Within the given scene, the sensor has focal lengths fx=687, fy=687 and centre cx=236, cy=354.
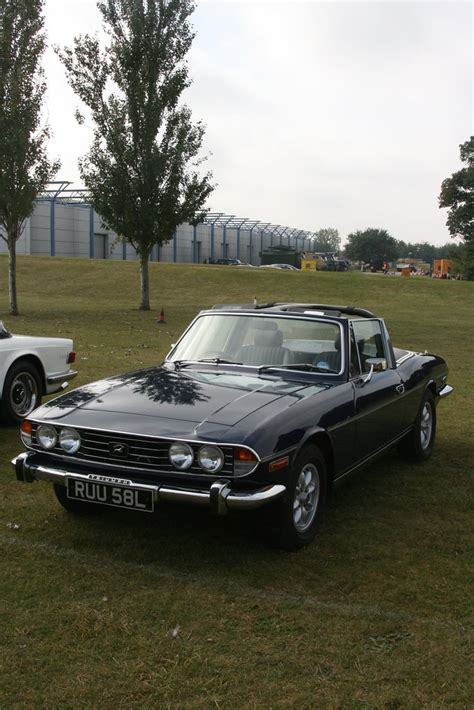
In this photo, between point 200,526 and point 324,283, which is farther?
point 324,283

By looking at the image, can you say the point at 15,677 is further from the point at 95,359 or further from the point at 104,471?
the point at 95,359

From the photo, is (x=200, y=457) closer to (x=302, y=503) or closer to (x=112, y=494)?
(x=112, y=494)

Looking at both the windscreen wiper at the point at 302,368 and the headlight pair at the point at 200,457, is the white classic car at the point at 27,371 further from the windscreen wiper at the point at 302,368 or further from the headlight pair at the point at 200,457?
the headlight pair at the point at 200,457

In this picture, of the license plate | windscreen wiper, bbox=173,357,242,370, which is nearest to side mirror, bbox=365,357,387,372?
windscreen wiper, bbox=173,357,242,370

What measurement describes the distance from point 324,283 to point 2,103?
21.3m

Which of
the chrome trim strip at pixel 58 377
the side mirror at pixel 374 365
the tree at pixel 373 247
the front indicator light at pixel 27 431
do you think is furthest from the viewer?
the tree at pixel 373 247

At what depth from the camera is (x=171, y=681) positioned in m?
2.95

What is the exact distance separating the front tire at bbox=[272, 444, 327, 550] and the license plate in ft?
2.54

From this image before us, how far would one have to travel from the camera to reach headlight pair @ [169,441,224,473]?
12.8 feet

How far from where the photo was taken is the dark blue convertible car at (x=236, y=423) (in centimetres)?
393

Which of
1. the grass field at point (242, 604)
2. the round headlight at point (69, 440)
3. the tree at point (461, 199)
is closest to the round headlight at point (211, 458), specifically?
the grass field at point (242, 604)

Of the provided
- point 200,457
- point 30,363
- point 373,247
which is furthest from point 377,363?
point 373,247

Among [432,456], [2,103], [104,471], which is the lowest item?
[432,456]

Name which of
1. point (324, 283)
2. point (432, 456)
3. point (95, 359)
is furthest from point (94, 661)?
point (324, 283)
